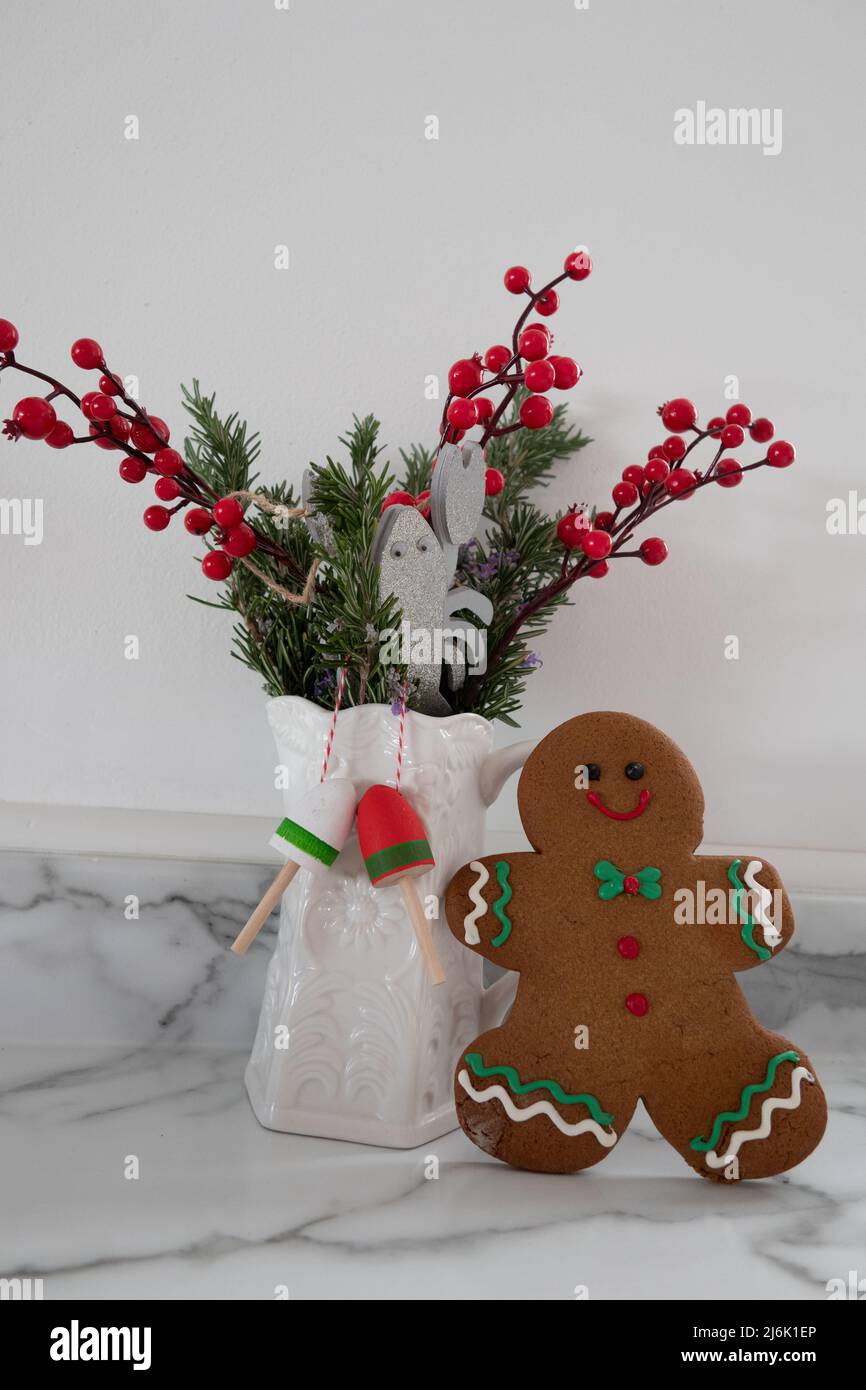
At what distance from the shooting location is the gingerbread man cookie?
631 millimetres

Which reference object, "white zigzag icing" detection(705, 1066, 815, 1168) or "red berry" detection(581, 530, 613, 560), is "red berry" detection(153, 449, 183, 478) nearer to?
"red berry" detection(581, 530, 613, 560)

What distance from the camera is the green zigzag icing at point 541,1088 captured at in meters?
0.64

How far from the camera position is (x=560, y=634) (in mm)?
884

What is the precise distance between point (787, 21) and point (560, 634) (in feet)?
1.82

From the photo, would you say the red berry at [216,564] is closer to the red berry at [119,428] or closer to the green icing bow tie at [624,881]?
the red berry at [119,428]

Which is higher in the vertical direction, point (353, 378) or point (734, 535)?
point (353, 378)

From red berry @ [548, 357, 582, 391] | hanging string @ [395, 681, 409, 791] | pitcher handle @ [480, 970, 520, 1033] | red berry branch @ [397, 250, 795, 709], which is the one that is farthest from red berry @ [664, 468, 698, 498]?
pitcher handle @ [480, 970, 520, 1033]

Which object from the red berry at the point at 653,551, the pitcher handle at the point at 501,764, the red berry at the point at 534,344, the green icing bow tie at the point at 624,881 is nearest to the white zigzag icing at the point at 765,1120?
the green icing bow tie at the point at 624,881

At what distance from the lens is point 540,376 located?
0.63m

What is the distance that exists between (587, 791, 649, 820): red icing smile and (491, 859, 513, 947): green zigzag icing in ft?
0.24

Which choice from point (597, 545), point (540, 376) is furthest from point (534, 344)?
point (597, 545)

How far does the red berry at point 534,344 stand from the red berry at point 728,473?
193mm

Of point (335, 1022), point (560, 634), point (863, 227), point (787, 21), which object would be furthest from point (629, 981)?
point (787, 21)
